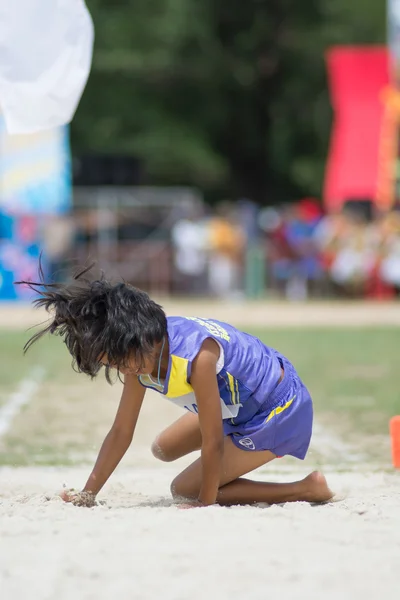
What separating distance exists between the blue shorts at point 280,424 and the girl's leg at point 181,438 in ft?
0.89

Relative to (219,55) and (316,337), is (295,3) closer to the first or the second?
(219,55)

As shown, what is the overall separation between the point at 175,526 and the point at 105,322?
955mm

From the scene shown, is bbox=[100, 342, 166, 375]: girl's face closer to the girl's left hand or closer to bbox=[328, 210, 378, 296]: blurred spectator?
the girl's left hand

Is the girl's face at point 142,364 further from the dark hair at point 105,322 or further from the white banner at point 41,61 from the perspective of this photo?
the white banner at point 41,61

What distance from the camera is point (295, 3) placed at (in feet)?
123

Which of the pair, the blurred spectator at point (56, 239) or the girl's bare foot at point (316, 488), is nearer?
the girl's bare foot at point (316, 488)

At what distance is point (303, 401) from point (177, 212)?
65.8ft

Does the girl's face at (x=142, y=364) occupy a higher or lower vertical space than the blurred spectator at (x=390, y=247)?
higher

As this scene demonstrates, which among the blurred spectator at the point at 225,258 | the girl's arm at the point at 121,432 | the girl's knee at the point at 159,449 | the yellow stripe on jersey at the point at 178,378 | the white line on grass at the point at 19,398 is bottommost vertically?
the blurred spectator at the point at 225,258

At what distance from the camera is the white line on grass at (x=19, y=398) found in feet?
27.9

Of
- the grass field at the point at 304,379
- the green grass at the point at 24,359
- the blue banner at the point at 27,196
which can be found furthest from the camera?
the blue banner at the point at 27,196

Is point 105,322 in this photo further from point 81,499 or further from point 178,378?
point 81,499

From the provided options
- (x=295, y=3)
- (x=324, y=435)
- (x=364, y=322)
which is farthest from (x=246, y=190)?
(x=324, y=435)

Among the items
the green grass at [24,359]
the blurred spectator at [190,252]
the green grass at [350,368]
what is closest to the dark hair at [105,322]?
the green grass at [350,368]
